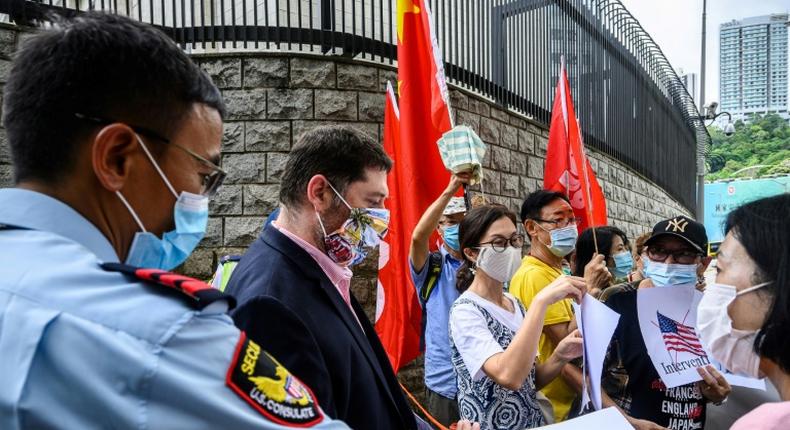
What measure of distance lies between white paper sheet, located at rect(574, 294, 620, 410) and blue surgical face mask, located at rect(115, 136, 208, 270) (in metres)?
1.82

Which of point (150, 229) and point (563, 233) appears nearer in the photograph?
point (150, 229)

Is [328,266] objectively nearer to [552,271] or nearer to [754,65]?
[552,271]

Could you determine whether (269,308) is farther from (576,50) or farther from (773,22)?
(773,22)

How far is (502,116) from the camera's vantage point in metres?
8.34

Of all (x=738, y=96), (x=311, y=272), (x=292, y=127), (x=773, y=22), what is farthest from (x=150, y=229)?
(x=738, y=96)

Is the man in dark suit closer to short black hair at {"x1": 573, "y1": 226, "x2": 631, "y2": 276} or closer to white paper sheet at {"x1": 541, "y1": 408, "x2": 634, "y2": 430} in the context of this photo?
white paper sheet at {"x1": 541, "y1": 408, "x2": 634, "y2": 430}

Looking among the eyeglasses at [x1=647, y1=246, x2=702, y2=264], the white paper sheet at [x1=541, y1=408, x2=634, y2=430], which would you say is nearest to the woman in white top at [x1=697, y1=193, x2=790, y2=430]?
the white paper sheet at [x1=541, y1=408, x2=634, y2=430]

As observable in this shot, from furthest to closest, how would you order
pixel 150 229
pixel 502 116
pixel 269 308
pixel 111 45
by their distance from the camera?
pixel 502 116 < pixel 269 308 < pixel 150 229 < pixel 111 45

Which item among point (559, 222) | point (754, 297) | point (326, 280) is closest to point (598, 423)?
point (754, 297)

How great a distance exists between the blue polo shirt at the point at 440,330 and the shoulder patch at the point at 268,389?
2.85 m

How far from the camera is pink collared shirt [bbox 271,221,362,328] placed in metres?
1.93

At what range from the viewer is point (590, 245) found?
4.45 metres

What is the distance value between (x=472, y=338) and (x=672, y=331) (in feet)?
3.51

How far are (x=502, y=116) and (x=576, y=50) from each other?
3.92 m
